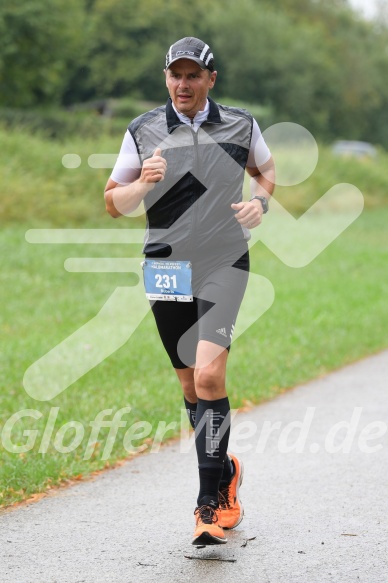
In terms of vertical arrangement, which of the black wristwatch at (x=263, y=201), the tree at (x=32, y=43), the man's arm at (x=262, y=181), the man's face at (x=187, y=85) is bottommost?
the black wristwatch at (x=263, y=201)

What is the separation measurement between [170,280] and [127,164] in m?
0.59

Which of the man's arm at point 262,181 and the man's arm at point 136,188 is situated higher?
the man's arm at point 262,181

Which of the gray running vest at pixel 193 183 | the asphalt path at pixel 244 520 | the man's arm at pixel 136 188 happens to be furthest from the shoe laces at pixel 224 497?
the man's arm at pixel 136 188

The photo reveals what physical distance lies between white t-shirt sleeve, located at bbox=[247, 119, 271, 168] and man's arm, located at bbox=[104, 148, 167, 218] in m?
0.55

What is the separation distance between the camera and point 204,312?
195 inches

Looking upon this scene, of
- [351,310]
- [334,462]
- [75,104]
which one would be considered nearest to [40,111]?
[75,104]

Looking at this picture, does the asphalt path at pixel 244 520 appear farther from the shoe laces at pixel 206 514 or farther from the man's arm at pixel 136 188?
the man's arm at pixel 136 188

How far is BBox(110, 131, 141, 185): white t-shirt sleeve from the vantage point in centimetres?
500

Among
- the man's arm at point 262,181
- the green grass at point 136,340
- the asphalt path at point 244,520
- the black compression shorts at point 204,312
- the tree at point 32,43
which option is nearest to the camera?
the asphalt path at point 244,520

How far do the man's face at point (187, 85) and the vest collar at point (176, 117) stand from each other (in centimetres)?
5

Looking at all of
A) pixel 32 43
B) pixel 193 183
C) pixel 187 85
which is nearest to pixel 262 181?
pixel 193 183

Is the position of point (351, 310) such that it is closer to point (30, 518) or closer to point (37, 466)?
point (37, 466)

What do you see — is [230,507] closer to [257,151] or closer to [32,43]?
[257,151]

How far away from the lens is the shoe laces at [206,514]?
4719mm
